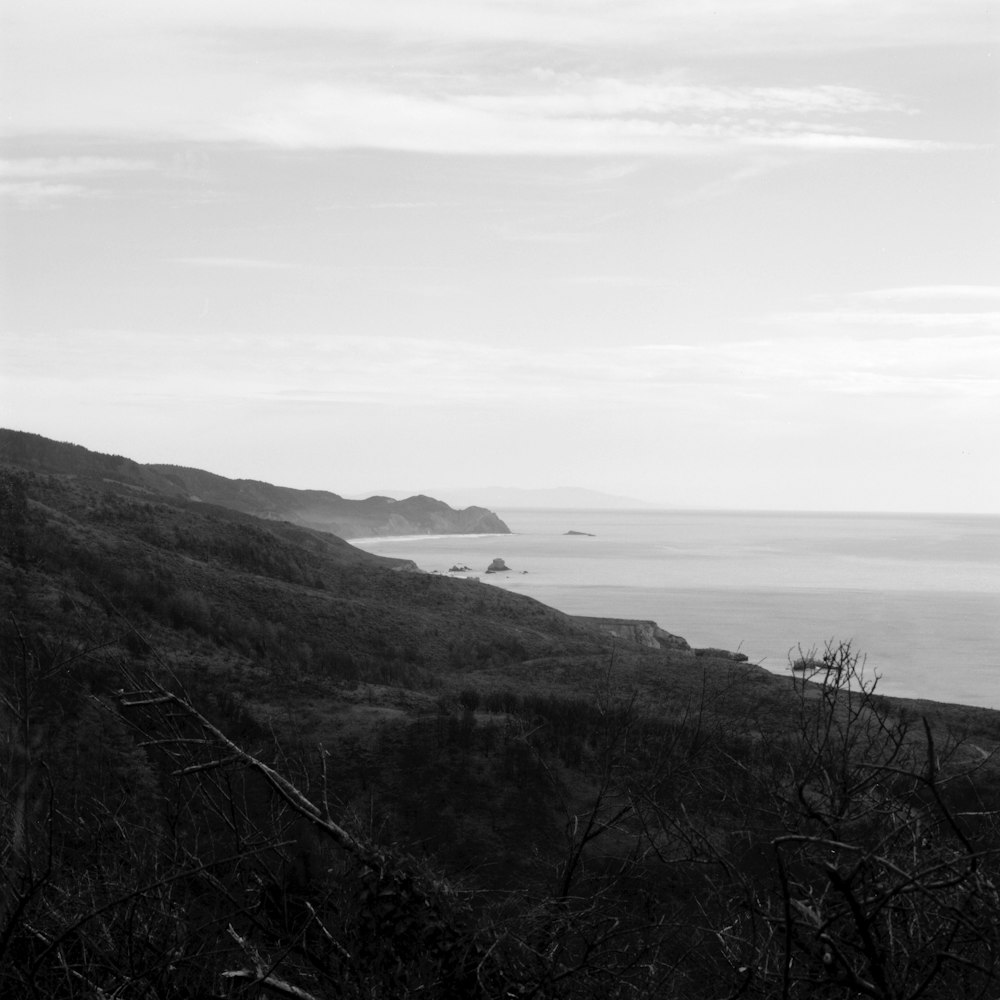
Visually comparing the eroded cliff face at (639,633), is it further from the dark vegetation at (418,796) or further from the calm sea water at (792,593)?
the calm sea water at (792,593)

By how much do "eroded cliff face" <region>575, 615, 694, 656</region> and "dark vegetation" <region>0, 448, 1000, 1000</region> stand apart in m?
2.56

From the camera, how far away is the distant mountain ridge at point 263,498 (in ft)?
201

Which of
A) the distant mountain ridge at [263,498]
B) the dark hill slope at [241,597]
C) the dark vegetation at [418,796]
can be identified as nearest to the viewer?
the dark vegetation at [418,796]

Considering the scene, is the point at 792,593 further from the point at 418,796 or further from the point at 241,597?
the point at 418,796

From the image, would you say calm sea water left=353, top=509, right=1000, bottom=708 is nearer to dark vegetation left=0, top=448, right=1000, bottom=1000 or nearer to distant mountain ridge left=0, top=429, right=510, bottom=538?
dark vegetation left=0, top=448, right=1000, bottom=1000

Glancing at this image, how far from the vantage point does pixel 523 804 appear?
52.3ft

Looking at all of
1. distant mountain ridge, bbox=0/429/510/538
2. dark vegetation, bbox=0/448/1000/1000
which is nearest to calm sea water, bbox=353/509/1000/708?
dark vegetation, bbox=0/448/1000/1000

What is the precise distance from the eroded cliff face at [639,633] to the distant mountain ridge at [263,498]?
88.0ft

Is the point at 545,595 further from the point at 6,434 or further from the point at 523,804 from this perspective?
the point at 523,804

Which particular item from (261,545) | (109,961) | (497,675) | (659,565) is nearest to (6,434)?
(261,545)

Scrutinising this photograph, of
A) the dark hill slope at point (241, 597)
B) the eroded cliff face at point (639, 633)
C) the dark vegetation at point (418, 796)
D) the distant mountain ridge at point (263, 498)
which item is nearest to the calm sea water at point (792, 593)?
the eroded cliff face at point (639, 633)

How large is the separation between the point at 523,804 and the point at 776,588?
6347 cm

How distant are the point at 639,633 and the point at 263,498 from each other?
7301 centimetres

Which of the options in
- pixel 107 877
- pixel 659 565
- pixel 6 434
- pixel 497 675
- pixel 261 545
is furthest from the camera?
pixel 659 565
